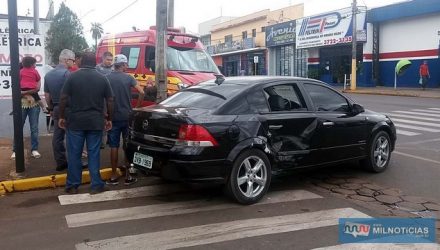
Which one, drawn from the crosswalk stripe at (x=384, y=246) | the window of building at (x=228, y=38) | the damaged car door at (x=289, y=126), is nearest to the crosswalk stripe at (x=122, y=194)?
the damaged car door at (x=289, y=126)

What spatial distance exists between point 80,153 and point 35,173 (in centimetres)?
116

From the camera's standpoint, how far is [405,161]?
Result: 27.5 feet

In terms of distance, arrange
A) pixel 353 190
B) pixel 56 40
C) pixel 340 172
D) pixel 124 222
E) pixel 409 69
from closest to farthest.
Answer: pixel 124 222
pixel 353 190
pixel 340 172
pixel 409 69
pixel 56 40

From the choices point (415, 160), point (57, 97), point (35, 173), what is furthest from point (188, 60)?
point (415, 160)

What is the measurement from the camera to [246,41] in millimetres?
49375

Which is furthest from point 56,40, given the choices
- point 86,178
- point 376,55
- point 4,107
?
point 86,178

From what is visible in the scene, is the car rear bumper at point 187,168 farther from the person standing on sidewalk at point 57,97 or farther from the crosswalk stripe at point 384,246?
the person standing on sidewalk at point 57,97

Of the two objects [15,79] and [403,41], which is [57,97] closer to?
[15,79]

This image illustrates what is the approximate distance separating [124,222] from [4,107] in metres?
6.52

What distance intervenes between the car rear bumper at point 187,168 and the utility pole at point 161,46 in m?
3.14

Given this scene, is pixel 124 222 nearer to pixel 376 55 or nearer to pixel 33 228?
pixel 33 228

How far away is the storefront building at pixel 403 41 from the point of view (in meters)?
28.3

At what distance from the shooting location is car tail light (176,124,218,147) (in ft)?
18.1

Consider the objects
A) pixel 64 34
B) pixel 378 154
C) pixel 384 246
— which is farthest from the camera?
pixel 64 34
